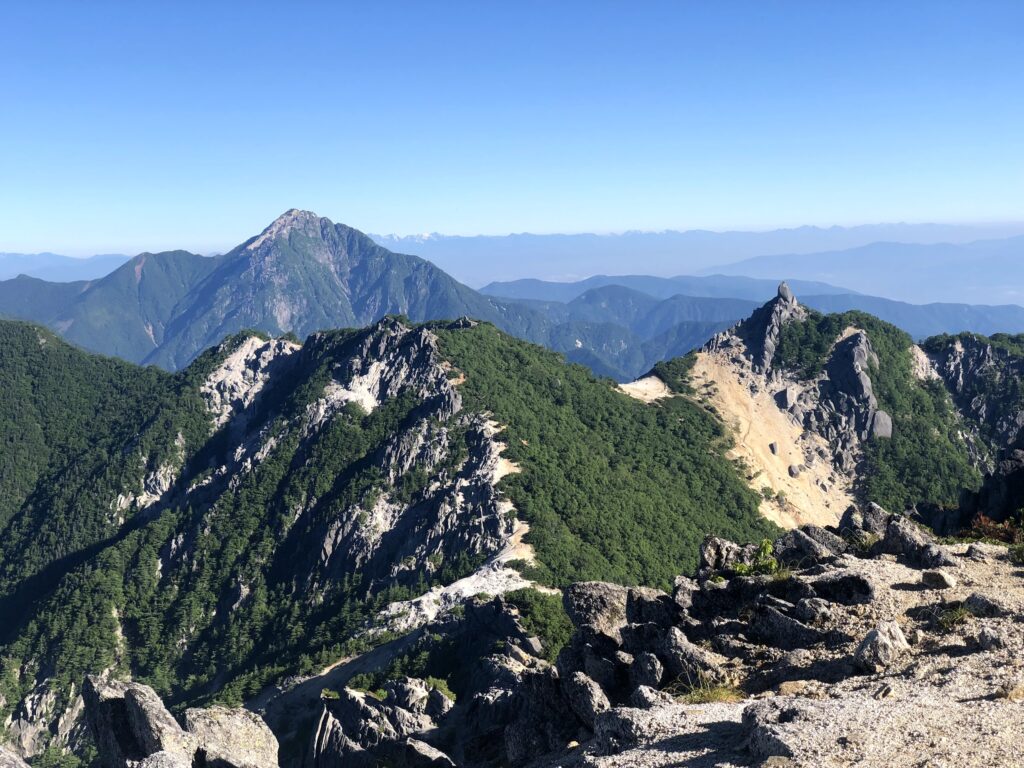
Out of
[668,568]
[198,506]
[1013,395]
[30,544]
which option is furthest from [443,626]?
[1013,395]

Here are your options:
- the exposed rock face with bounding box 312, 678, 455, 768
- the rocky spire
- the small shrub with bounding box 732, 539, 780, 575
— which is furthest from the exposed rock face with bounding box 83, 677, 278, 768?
the rocky spire

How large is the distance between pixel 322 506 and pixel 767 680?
356 feet

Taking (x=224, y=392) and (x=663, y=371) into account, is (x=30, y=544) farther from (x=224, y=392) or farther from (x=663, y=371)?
(x=663, y=371)

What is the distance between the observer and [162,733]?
3275cm

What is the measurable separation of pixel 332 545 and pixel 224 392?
7102 cm

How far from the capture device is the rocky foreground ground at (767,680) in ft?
68.1

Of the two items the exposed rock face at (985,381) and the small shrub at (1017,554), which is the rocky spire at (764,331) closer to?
the exposed rock face at (985,381)

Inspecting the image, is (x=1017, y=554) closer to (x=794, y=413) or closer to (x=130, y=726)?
(x=130, y=726)

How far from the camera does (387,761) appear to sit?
130 ft

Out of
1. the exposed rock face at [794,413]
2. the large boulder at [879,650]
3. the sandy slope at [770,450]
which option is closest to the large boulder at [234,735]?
the large boulder at [879,650]

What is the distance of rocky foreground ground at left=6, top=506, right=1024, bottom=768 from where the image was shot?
2075cm

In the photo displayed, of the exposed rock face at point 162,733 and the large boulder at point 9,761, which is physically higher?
the large boulder at point 9,761

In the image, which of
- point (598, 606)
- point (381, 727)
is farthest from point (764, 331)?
point (598, 606)

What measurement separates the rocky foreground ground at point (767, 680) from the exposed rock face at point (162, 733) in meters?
0.10
